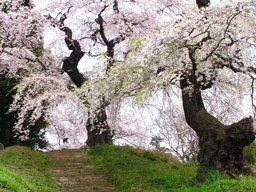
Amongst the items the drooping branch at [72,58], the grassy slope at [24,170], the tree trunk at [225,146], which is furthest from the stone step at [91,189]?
the drooping branch at [72,58]

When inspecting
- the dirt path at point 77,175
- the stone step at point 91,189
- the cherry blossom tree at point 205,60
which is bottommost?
the stone step at point 91,189

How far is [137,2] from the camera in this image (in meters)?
13.9

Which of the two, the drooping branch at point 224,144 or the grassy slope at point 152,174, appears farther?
the drooping branch at point 224,144

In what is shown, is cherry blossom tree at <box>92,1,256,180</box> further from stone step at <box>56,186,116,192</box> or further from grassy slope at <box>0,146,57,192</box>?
grassy slope at <box>0,146,57,192</box>

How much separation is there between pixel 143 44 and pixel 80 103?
3.10 meters

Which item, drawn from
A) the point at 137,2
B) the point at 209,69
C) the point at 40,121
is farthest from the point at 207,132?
the point at 40,121

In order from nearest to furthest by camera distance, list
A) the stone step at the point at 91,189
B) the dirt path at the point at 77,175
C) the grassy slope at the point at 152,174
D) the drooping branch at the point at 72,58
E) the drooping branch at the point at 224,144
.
Result: the grassy slope at the point at 152,174 → the drooping branch at the point at 224,144 → the stone step at the point at 91,189 → the dirt path at the point at 77,175 → the drooping branch at the point at 72,58

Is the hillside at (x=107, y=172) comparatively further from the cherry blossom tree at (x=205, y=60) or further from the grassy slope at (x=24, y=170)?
the cherry blossom tree at (x=205, y=60)

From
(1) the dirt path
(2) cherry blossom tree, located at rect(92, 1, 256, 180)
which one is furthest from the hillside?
(2) cherry blossom tree, located at rect(92, 1, 256, 180)

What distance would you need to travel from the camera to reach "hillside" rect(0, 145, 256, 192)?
6188 millimetres

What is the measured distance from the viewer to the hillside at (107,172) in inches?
244

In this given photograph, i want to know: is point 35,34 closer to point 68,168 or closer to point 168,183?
point 68,168

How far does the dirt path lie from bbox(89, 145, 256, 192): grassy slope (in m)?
0.35

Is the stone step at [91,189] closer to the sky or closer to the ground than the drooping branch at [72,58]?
closer to the ground
